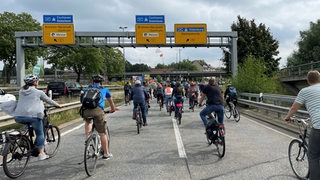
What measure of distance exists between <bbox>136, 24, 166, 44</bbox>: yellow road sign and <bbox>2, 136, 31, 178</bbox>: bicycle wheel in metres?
27.6

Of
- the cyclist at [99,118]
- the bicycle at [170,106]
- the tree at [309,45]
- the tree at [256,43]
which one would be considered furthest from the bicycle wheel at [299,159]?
the tree at [309,45]

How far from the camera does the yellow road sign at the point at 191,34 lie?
33.8m

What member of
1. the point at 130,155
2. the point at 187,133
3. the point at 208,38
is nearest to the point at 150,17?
→ the point at 208,38

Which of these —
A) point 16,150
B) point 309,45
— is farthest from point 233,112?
point 309,45

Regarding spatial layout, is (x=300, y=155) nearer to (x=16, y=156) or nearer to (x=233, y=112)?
(x=16, y=156)

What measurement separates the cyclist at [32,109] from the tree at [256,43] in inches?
1651

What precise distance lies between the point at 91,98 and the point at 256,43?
44174 mm

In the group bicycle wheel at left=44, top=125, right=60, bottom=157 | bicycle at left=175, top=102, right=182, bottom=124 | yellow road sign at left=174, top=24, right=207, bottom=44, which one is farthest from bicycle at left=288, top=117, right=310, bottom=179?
yellow road sign at left=174, top=24, right=207, bottom=44

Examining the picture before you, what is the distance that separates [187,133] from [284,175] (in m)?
5.35

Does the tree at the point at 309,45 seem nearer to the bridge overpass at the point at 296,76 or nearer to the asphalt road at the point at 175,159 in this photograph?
the bridge overpass at the point at 296,76

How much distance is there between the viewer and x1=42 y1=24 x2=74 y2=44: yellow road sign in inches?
1292

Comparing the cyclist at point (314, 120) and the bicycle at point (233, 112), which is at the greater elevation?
the cyclist at point (314, 120)

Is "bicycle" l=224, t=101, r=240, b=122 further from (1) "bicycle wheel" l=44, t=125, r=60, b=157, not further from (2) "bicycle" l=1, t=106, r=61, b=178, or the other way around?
(2) "bicycle" l=1, t=106, r=61, b=178

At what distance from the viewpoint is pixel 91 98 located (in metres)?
6.58
